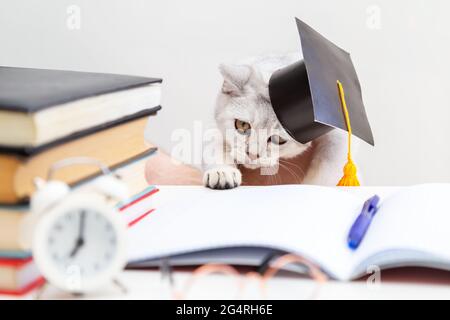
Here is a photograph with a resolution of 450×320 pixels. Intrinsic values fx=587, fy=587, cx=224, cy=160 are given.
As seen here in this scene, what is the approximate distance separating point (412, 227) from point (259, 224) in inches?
6.5

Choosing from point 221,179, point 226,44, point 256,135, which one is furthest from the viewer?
point 226,44

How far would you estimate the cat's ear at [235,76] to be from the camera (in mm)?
1363

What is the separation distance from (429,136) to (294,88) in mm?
919

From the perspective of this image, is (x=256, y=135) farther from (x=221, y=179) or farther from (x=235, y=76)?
(x=221, y=179)

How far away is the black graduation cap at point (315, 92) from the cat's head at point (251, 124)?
243 millimetres

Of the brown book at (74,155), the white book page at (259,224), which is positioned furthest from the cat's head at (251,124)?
the brown book at (74,155)

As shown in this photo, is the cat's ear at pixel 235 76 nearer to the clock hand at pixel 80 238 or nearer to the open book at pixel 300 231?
the open book at pixel 300 231

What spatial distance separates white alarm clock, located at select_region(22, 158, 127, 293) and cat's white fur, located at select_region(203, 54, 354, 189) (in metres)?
0.75

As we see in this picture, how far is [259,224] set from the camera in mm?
640

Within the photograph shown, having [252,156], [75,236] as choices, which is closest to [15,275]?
[75,236]

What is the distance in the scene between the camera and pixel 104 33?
1673mm

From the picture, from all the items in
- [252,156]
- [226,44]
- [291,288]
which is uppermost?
[226,44]
